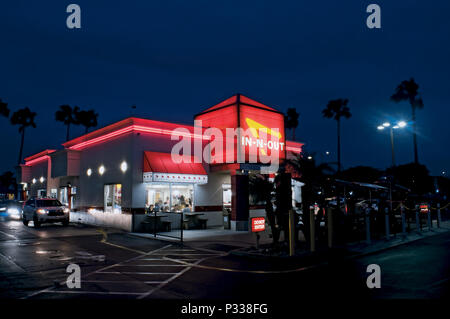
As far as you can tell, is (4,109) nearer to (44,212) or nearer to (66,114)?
(66,114)

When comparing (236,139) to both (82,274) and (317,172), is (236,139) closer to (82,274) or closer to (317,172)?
(317,172)

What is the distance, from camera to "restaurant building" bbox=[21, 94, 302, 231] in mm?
19719

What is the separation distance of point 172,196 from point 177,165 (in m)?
2.45

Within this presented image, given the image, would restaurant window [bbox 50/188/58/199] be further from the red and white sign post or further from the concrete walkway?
the red and white sign post

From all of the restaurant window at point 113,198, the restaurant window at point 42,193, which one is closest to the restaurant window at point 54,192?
the restaurant window at point 42,193

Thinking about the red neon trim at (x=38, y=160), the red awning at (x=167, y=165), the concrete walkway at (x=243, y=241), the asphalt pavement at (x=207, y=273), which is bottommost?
the concrete walkway at (x=243, y=241)

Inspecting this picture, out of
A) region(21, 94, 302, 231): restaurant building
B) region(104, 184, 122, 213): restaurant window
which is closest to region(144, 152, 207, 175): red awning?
region(21, 94, 302, 231): restaurant building

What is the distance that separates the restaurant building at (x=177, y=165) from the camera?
19.7 meters

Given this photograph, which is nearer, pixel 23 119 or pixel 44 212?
pixel 44 212

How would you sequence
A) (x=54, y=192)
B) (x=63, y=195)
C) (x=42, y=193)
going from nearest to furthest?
(x=63, y=195) → (x=54, y=192) → (x=42, y=193)

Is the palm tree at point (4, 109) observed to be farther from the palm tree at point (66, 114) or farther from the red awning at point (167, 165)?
the red awning at point (167, 165)

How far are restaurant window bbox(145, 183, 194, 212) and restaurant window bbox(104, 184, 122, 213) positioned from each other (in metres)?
1.71

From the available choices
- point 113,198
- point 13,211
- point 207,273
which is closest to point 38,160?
point 13,211

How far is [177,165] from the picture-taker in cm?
2042
